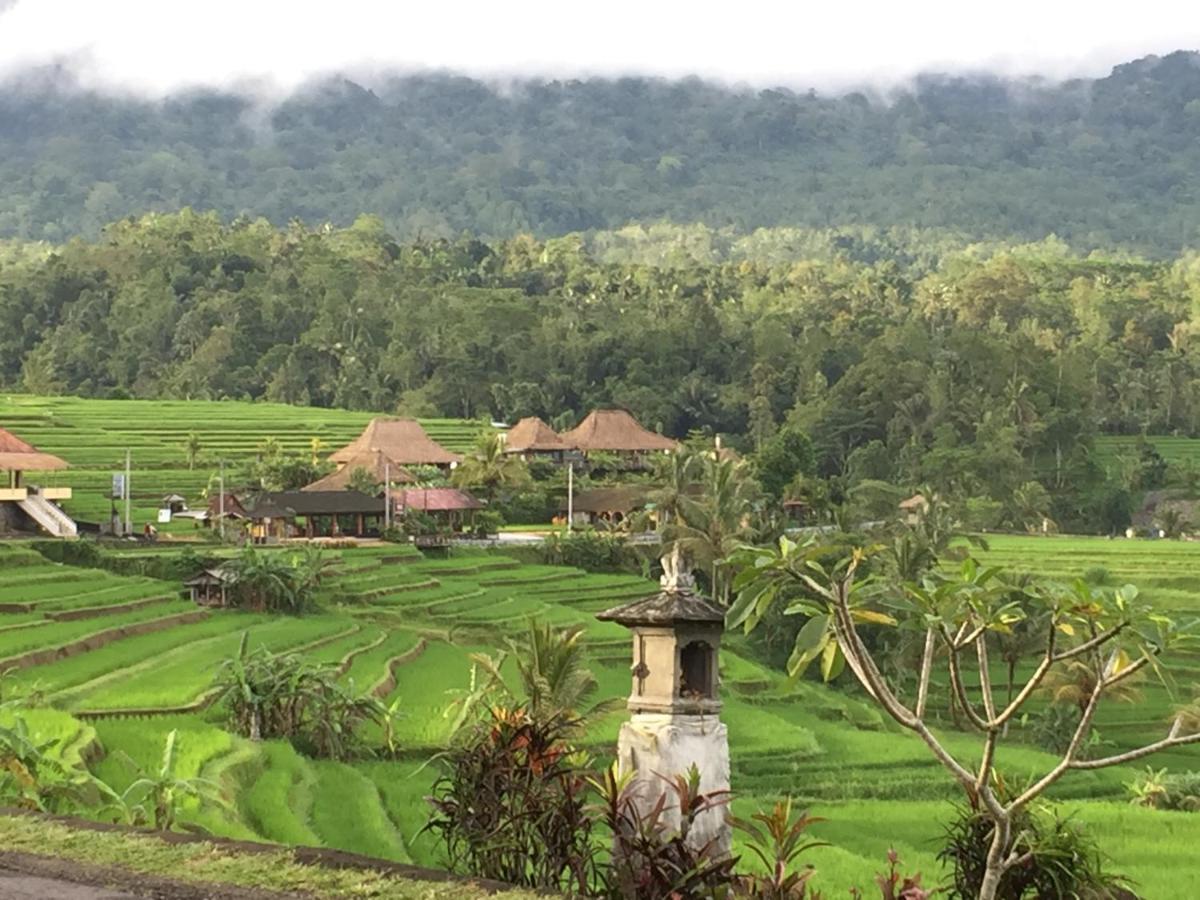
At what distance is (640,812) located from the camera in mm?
10305

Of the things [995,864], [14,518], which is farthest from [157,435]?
[995,864]

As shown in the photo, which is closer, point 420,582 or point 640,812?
point 640,812

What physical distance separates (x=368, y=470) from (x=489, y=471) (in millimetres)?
4159

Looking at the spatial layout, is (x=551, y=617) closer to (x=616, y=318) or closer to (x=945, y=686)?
(x=945, y=686)

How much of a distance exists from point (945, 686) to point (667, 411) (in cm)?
4271

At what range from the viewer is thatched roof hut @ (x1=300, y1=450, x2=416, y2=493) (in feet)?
176

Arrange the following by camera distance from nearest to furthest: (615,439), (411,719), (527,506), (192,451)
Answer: (411,719) → (527,506) → (192,451) → (615,439)

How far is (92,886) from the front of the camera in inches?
344

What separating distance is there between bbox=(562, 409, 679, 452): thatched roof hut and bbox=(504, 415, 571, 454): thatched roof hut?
52 cm

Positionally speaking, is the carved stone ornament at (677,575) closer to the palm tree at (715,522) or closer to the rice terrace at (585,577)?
the rice terrace at (585,577)

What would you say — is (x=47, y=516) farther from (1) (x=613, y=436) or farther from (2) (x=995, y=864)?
(2) (x=995, y=864)

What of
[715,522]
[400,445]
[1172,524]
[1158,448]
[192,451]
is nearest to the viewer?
[715,522]

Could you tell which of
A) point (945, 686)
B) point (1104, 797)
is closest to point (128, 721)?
point (1104, 797)

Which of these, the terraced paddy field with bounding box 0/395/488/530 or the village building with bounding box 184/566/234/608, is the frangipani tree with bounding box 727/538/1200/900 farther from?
the terraced paddy field with bounding box 0/395/488/530
